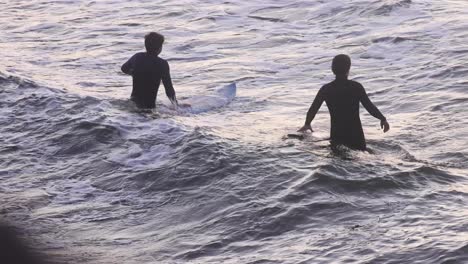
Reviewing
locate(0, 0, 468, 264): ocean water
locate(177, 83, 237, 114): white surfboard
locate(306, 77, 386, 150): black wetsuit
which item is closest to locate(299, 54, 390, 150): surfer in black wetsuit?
locate(306, 77, 386, 150): black wetsuit

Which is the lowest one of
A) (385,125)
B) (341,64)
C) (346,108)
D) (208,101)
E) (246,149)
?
(208,101)

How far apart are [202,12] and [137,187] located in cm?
1415

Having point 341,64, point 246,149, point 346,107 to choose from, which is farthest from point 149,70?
point 341,64

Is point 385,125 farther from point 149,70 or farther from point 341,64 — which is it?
point 149,70

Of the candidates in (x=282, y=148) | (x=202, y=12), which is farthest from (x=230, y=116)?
(x=202, y=12)

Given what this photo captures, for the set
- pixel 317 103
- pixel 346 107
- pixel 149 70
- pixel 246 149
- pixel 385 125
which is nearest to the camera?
pixel 385 125

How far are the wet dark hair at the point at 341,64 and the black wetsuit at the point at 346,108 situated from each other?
0.14 metres

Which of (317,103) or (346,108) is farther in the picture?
(317,103)

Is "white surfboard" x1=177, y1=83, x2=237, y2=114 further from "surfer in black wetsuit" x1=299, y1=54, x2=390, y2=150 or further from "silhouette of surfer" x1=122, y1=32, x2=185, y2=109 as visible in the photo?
Result: "surfer in black wetsuit" x1=299, y1=54, x2=390, y2=150

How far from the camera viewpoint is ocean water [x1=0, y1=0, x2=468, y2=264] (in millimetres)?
8109

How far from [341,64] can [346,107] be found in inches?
23.4

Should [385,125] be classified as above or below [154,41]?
below

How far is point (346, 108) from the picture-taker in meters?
10.5

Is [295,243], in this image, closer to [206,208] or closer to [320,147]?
[206,208]
